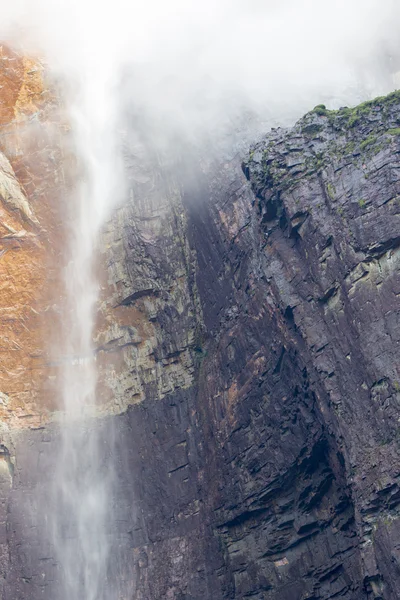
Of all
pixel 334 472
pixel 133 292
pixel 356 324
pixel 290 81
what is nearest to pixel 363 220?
pixel 356 324

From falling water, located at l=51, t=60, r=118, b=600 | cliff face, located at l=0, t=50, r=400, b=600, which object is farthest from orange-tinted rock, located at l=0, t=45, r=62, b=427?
cliff face, located at l=0, t=50, r=400, b=600

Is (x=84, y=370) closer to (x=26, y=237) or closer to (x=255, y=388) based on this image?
(x=26, y=237)

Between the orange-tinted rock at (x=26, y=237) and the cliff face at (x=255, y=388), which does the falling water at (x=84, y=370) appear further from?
the orange-tinted rock at (x=26, y=237)

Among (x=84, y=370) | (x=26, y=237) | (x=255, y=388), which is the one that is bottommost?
(x=255, y=388)

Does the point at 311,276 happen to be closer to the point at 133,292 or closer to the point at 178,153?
the point at 133,292

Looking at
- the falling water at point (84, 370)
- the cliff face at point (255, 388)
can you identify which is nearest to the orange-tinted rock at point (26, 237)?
the falling water at point (84, 370)

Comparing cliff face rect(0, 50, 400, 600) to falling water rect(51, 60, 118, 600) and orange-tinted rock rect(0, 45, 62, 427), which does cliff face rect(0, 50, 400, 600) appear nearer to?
falling water rect(51, 60, 118, 600)

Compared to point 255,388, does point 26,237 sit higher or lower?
higher

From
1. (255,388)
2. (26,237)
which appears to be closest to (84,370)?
(26,237)
